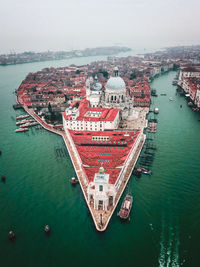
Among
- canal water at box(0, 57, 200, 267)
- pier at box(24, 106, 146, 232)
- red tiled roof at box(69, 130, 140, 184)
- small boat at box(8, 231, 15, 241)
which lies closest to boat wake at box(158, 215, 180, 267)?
canal water at box(0, 57, 200, 267)

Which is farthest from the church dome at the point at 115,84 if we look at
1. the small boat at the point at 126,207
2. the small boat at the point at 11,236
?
the small boat at the point at 11,236

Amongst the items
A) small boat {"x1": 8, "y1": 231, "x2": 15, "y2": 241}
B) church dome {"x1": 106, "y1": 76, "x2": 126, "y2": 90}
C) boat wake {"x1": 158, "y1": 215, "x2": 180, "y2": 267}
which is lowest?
boat wake {"x1": 158, "y1": 215, "x2": 180, "y2": 267}

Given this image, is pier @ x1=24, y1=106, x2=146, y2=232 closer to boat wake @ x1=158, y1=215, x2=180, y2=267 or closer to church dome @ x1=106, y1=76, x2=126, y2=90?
boat wake @ x1=158, y1=215, x2=180, y2=267

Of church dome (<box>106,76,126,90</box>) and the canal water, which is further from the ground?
church dome (<box>106,76,126,90</box>)

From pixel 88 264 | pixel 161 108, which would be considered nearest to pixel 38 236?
pixel 88 264

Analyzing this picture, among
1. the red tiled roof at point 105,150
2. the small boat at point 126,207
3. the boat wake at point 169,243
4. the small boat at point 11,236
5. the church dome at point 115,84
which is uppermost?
the church dome at point 115,84

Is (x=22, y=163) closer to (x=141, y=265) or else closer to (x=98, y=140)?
(x=98, y=140)

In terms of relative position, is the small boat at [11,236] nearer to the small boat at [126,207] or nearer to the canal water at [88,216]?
the canal water at [88,216]
